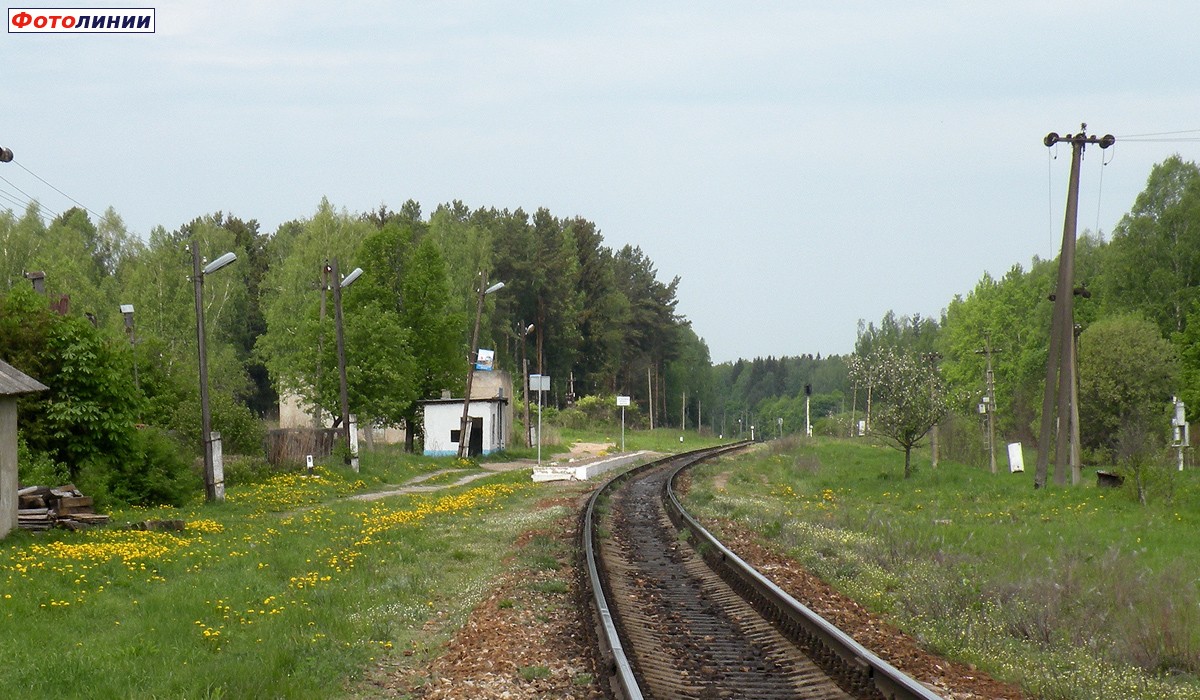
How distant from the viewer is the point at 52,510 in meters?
18.8

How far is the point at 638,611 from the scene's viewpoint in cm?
1131

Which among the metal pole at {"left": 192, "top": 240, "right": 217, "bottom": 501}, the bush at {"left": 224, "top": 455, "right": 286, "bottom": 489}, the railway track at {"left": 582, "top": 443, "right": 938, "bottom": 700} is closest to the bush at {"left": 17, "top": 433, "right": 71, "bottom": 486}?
the metal pole at {"left": 192, "top": 240, "right": 217, "bottom": 501}

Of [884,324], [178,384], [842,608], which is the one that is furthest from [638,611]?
[884,324]

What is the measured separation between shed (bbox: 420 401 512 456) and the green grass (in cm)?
2206

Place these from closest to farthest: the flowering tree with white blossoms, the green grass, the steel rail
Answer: the steel rail
the green grass
the flowering tree with white blossoms

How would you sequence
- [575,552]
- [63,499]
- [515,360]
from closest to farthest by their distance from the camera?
1. [575,552]
2. [63,499]
3. [515,360]

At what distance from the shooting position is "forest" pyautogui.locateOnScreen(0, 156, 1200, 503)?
972 inches

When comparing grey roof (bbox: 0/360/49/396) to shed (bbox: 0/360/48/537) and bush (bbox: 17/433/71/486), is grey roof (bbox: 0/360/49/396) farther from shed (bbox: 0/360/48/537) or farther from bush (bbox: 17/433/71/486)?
bush (bbox: 17/433/71/486)

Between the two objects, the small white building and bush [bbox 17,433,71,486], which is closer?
bush [bbox 17,433,71,486]

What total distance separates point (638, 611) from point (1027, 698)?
14.9ft

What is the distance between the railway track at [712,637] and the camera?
7844mm

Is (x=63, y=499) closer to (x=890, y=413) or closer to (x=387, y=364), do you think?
(x=890, y=413)

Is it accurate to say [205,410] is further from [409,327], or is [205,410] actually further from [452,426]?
[409,327]

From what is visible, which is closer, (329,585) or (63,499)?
(329,585)
